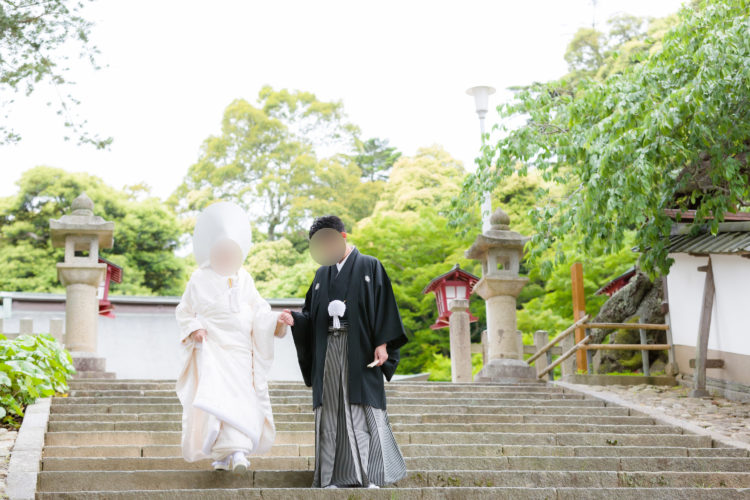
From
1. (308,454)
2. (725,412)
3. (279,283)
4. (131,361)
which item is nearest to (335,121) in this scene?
(279,283)

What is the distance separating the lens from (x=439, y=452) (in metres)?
6.01

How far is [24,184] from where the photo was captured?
25.1m

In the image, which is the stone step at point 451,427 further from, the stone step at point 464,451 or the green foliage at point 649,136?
the green foliage at point 649,136

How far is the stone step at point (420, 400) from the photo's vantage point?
26.2ft

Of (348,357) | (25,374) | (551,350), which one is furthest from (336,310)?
(551,350)

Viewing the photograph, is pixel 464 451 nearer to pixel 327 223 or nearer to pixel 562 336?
pixel 327 223

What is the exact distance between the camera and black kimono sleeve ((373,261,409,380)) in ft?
16.0

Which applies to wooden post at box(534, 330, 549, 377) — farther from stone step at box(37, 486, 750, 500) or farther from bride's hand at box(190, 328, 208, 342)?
bride's hand at box(190, 328, 208, 342)

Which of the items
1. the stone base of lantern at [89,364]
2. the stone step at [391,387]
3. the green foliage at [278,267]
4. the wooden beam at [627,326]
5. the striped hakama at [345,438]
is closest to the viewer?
the striped hakama at [345,438]

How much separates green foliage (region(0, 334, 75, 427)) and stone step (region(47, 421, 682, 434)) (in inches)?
19.8

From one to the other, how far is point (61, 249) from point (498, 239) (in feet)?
59.8

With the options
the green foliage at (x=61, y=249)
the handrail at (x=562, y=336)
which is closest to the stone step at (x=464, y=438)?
the handrail at (x=562, y=336)

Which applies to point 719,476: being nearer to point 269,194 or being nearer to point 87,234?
point 87,234

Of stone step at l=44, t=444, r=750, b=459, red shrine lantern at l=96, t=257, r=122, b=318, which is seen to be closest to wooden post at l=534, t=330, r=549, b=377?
stone step at l=44, t=444, r=750, b=459
